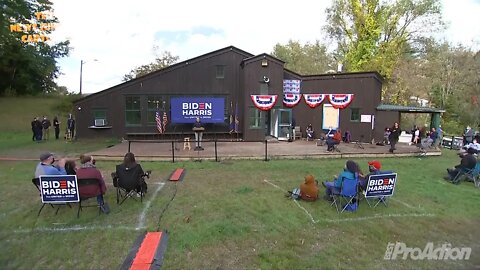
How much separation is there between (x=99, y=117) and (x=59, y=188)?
14899 mm

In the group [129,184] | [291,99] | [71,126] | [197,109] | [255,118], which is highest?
[291,99]

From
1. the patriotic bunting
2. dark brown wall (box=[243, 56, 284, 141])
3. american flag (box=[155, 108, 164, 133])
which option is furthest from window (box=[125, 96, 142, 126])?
the patriotic bunting

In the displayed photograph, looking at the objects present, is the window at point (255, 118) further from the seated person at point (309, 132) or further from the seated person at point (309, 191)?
the seated person at point (309, 191)

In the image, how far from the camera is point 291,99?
69.4ft

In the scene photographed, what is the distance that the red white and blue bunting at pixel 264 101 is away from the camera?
19.5 m

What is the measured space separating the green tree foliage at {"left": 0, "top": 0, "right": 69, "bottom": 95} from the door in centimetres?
3167

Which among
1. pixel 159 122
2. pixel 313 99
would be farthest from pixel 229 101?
pixel 313 99

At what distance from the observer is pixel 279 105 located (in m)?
20.2

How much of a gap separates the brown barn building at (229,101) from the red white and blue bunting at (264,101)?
0.90 feet

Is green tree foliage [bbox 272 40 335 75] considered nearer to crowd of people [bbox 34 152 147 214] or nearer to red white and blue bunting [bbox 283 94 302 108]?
red white and blue bunting [bbox 283 94 302 108]

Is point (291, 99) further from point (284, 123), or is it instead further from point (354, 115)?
point (354, 115)

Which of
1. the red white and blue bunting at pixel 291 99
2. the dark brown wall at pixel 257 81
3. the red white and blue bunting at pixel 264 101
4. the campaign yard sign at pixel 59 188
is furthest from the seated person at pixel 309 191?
the red white and blue bunting at pixel 291 99

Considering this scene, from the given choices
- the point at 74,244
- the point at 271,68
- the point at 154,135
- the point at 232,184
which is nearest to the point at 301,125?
the point at 271,68

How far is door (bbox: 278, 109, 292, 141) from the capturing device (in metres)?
20.7
